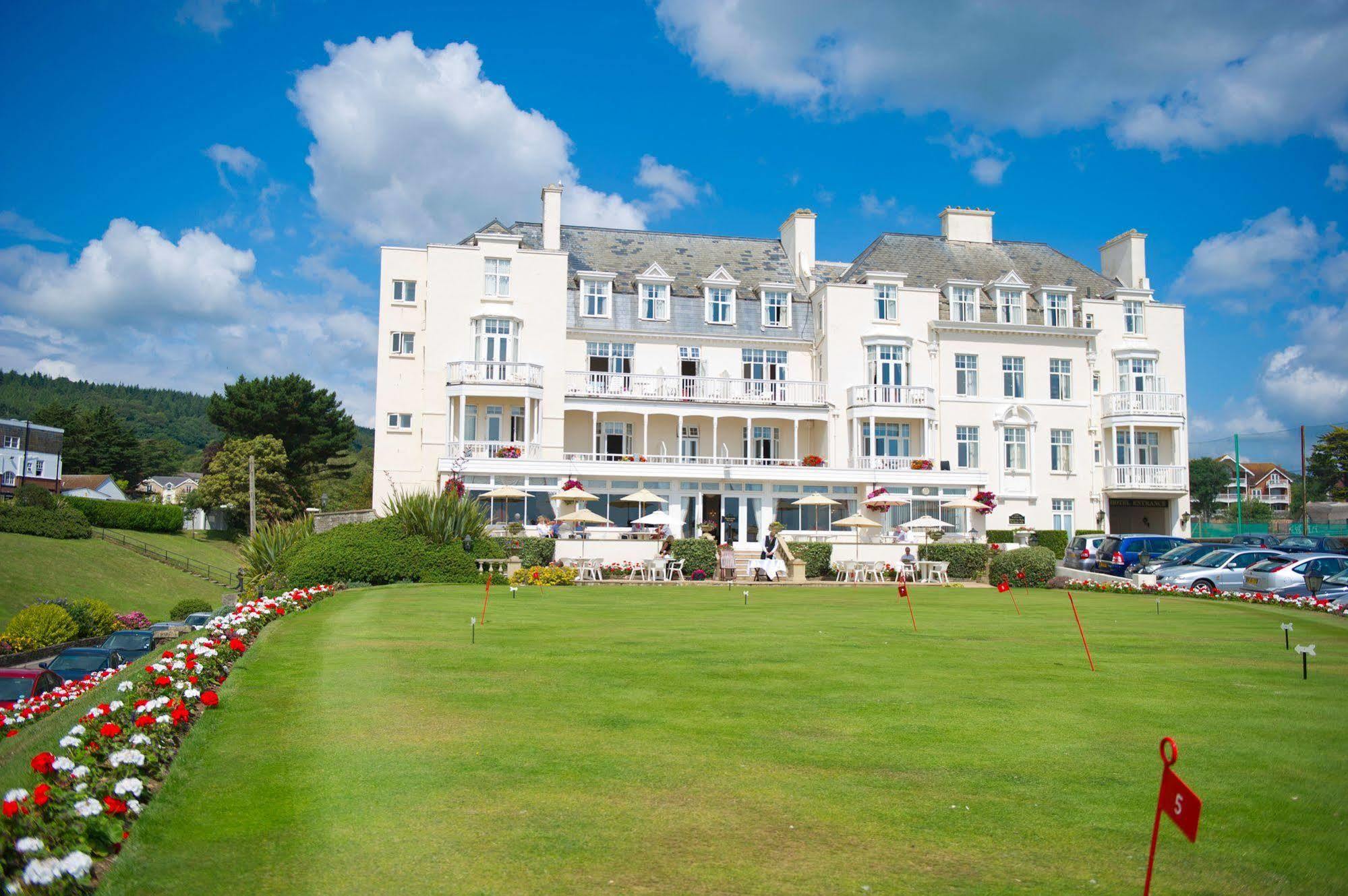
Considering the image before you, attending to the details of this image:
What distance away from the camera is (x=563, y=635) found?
1484 cm

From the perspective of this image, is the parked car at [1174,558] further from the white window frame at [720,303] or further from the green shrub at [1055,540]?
the white window frame at [720,303]

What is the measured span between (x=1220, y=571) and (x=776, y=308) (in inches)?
944

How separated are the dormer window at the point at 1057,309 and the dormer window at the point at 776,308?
12491mm

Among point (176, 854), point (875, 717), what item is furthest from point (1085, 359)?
point (176, 854)

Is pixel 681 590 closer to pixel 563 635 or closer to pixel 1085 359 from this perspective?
pixel 563 635

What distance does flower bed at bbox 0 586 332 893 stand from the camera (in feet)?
16.7

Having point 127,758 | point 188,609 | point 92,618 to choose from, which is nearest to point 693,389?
point 188,609

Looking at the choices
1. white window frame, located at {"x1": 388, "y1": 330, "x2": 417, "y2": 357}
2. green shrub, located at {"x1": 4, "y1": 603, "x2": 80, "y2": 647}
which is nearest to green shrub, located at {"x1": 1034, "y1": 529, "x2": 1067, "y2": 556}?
white window frame, located at {"x1": 388, "y1": 330, "x2": 417, "y2": 357}

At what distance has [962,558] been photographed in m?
33.3

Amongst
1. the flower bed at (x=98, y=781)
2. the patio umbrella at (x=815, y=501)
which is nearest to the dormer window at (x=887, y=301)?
the patio umbrella at (x=815, y=501)

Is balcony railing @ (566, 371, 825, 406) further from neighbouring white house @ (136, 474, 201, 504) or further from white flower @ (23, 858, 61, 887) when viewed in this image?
neighbouring white house @ (136, 474, 201, 504)

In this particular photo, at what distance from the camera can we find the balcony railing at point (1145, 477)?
149 ft

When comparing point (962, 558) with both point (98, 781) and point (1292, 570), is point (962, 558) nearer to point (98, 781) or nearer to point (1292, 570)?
point (1292, 570)

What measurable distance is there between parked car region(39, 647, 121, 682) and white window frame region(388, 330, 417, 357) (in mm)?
21472
